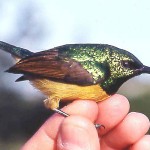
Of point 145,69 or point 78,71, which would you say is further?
point 145,69

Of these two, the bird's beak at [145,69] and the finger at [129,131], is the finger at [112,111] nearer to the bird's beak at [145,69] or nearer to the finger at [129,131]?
the finger at [129,131]

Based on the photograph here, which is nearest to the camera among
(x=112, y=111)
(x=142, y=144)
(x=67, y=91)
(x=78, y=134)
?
(x=78, y=134)

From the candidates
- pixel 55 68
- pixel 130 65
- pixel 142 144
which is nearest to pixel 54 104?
pixel 55 68

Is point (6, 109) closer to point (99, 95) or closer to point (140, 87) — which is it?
point (140, 87)

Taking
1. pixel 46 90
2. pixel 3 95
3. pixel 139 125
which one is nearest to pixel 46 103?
pixel 46 90

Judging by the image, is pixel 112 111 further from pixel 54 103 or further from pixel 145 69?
pixel 54 103

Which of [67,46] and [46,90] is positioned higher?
[67,46]

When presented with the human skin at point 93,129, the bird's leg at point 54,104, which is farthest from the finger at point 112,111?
the bird's leg at point 54,104

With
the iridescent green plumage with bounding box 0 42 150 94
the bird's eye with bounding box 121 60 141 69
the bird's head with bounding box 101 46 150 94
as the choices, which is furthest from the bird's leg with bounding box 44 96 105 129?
the bird's eye with bounding box 121 60 141 69
